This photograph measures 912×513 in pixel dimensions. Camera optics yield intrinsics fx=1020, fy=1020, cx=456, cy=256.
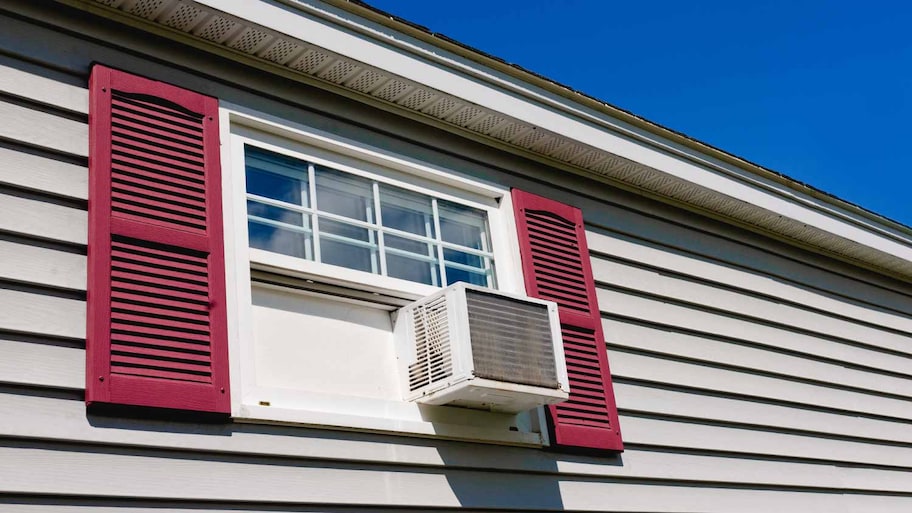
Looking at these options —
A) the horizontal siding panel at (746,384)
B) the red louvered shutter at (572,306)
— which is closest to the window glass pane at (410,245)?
the red louvered shutter at (572,306)

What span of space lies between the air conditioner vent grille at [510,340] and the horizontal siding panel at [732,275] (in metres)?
1.09

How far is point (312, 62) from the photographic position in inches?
171

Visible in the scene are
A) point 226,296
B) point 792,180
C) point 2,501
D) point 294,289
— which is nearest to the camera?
point 2,501

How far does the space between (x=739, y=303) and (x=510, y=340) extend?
2379 millimetres

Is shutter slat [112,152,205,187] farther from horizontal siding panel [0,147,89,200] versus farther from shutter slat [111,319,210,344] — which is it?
shutter slat [111,319,210,344]

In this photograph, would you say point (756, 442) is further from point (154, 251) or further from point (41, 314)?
point (41, 314)

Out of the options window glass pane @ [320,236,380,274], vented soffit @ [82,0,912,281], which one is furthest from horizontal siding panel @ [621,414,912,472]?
window glass pane @ [320,236,380,274]

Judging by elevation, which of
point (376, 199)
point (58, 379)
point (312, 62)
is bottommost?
point (58, 379)

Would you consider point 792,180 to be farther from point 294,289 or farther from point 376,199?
point 294,289

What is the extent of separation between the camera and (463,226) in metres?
4.82

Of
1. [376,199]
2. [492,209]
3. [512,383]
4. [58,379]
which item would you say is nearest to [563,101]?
[492,209]

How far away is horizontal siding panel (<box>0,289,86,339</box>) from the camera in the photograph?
3.19 meters

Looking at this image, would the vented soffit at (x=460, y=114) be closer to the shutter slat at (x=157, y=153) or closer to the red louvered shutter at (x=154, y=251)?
the red louvered shutter at (x=154, y=251)

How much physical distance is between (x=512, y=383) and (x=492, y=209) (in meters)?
1.18
